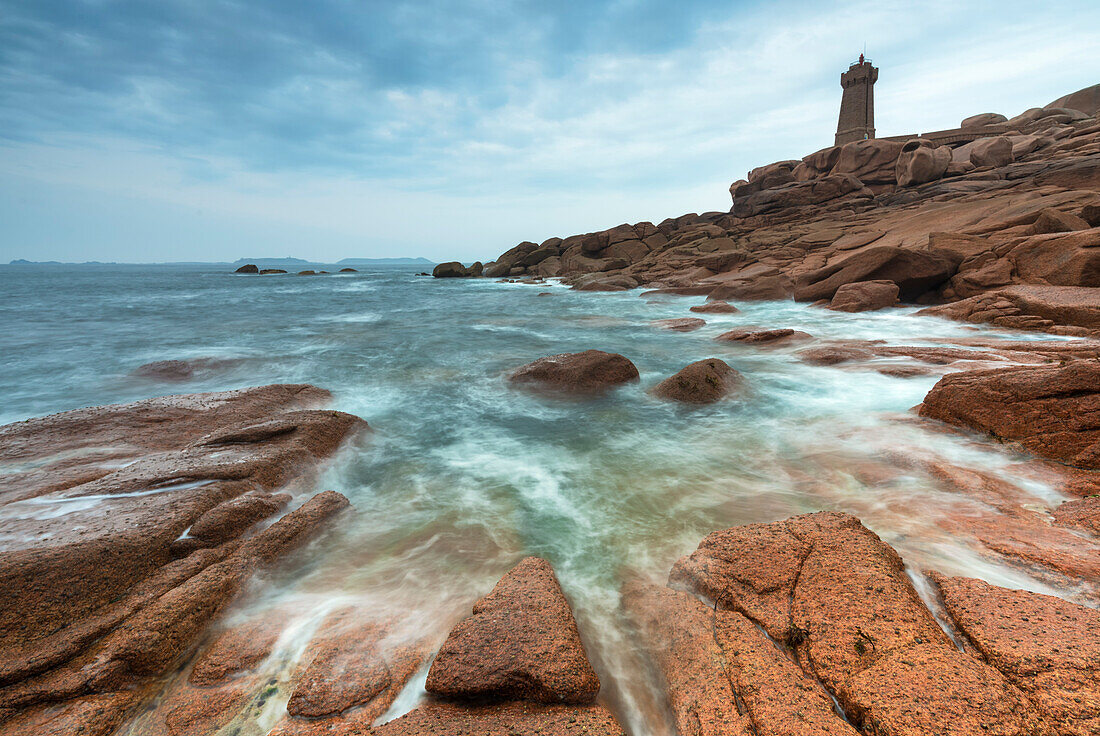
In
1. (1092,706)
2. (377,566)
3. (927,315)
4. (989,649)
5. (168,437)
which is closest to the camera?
(1092,706)

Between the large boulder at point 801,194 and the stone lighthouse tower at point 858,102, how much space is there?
19.1m

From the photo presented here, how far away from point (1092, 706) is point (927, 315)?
13.2 m

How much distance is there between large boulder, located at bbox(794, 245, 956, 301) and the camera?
12.8 meters

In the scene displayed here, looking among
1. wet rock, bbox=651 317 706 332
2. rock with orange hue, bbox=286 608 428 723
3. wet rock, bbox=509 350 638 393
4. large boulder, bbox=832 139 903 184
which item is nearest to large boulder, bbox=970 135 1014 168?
large boulder, bbox=832 139 903 184

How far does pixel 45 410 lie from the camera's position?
24.6ft

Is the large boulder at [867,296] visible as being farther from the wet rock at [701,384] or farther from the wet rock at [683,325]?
the wet rock at [701,384]

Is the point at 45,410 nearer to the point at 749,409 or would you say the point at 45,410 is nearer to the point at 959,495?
the point at 749,409

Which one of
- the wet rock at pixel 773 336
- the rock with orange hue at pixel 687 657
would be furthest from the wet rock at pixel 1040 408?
the wet rock at pixel 773 336

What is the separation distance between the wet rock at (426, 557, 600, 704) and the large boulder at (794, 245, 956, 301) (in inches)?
607

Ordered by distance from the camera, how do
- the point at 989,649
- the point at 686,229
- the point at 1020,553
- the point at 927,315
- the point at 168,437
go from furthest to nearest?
the point at 686,229 < the point at 927,315 < the point at 168,437 < the point at 1020,553 < the point at 989,649

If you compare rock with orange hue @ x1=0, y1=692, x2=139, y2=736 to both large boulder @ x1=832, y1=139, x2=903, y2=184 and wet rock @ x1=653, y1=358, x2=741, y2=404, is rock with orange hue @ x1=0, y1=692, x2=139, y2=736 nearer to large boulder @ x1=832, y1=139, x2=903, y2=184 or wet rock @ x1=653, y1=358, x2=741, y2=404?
wet rock @ x1=653, y1=358, x2=741, y2=404

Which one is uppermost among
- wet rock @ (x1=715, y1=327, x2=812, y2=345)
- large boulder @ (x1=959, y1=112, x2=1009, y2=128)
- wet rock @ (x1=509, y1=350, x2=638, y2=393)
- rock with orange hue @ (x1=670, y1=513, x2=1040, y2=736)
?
large boulder @ (x1=959, y1=112, x2=1009, y2=128)

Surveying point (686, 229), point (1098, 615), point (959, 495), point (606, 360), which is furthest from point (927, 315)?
point (686, 229)

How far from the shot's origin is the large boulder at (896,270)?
1280 cm
